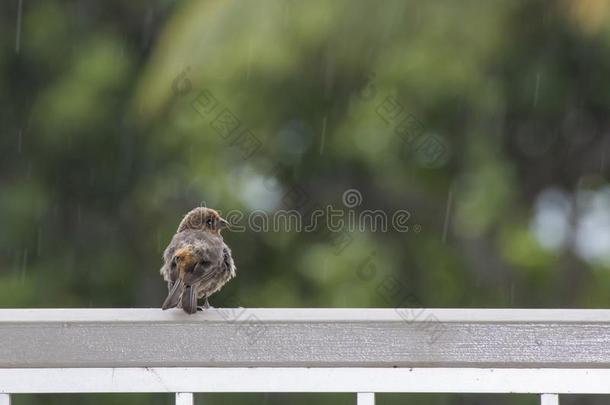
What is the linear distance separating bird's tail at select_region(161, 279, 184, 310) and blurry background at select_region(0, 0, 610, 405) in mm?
3032

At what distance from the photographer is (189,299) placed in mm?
1872

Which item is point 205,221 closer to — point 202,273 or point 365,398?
point 202,273

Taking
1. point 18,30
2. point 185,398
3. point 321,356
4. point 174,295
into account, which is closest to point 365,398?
point 321,356

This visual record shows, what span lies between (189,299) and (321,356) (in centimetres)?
56

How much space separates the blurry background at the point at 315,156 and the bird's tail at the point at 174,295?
3032mm

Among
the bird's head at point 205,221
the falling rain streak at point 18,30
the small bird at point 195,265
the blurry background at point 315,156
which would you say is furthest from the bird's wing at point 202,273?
the falling rain streak at point 18,30

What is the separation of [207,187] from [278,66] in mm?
841

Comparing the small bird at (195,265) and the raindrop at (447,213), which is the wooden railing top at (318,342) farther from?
the raindrop at (447,213)

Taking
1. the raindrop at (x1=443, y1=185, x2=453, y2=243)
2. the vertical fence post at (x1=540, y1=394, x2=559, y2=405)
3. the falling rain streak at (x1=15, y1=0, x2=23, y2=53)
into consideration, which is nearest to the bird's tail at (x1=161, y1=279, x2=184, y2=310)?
the vertical fence post at (x1=540, y1=394, x2=559, y2=405)

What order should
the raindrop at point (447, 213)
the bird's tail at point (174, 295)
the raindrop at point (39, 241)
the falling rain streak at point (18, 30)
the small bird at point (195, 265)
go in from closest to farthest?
the bird's tail at point (174, 295) < the small bird at point (195, 265) < the raindrop at point (447, 213) < the raindrop at point (39, 241) < the falling rain streak at point (18, 30)

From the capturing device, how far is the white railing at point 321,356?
135 centimetres

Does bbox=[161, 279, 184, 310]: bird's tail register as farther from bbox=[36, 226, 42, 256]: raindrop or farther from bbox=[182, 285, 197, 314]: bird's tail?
bbox=[36, 226, 42, 256]: raindrop

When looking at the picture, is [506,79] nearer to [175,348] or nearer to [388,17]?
[388,17]

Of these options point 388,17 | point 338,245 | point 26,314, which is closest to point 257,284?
point 338,245
